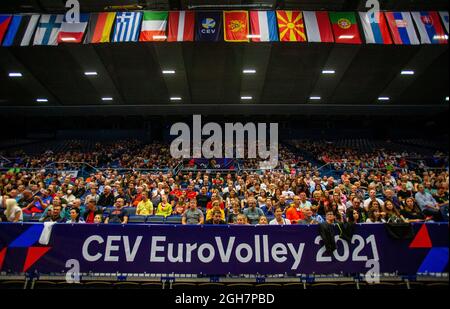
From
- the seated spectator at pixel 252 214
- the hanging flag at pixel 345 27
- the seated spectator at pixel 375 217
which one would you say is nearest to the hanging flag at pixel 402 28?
the hanging flag at pixel 345 27

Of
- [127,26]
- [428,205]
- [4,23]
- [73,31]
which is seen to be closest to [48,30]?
[73,31]

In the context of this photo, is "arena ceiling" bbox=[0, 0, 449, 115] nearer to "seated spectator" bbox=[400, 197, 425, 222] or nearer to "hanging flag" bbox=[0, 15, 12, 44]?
"hanging flag" bbox=[0, 15, 12, 44]

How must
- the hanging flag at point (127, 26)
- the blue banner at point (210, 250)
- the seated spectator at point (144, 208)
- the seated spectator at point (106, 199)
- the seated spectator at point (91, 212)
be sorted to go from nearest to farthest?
the blue banner at point (210, 250), the seated spectator at point (91, 212), the seated spectator at point (144, 208), the seated spectator at point (106, 199), the hanging flag at point (127, 26)

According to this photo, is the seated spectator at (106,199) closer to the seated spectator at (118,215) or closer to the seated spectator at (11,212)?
the seated spectator at (118,215)

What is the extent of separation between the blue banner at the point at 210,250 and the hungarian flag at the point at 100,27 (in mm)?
11059

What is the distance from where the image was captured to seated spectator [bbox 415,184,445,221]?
6.30 m

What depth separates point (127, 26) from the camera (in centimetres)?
1306

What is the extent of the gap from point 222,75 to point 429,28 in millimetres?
11448

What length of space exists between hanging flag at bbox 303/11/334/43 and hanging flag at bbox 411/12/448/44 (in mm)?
4585

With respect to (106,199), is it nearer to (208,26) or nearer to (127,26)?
(127,26)

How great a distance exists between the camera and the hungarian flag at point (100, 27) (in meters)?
13.0

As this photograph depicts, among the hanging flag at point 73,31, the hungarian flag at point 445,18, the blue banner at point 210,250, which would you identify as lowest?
the blue banner at point 210,250
